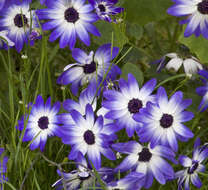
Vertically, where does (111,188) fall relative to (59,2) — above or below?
below

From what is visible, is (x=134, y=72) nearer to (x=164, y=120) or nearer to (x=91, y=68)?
(x=91, y=68)

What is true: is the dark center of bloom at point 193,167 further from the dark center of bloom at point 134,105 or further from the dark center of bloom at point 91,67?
the dark center of bloom at point 91,67

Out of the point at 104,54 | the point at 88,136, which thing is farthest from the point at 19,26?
the point at 88,136

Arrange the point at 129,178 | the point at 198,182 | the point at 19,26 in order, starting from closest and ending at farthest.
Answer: the point at 129,178 → the point at 198,182 → the point at 19,26

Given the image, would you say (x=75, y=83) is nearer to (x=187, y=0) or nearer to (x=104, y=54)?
(x=104, y=54)

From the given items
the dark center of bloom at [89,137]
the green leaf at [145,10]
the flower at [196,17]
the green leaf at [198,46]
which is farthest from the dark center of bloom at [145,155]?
the green leaf at [145,10]

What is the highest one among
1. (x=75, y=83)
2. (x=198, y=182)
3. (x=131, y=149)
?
(x=75, y=83)

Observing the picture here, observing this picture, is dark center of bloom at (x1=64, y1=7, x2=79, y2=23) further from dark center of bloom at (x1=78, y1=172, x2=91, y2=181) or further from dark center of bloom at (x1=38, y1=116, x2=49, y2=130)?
dark center of bloom at (x1=78, y1=172, x2=91, y2=181)
